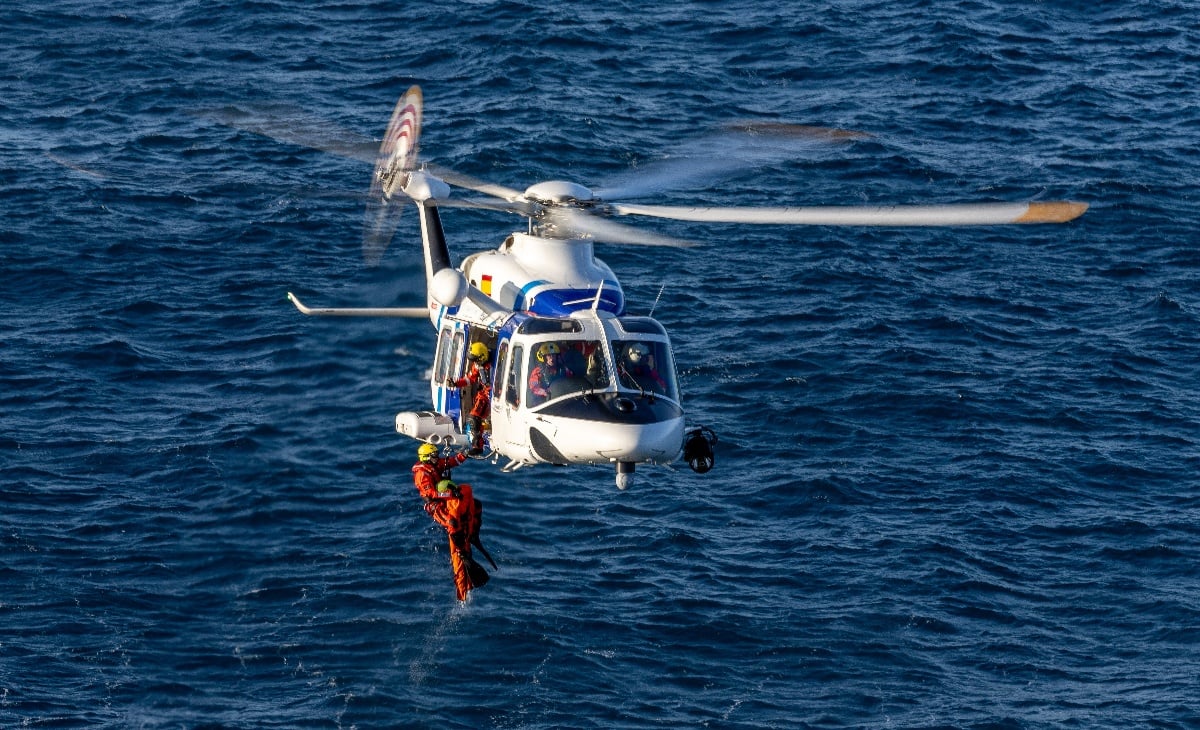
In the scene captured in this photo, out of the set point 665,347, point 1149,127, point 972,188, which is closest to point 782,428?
point 972,188

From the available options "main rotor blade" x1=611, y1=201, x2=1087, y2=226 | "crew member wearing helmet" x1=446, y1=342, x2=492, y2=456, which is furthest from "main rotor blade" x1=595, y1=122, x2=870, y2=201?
"main rotor blade" x1=611, y1=201, x2=1087, y2=226

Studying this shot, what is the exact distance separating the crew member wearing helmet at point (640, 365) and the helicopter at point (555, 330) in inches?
1.3

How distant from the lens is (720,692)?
189ft

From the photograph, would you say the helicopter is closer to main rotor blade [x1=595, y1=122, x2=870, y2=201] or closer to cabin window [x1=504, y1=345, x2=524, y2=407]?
cabin window [x1=504, y1=345, x2=524, y2=407]

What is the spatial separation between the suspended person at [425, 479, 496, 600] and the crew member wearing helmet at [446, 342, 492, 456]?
115 cm

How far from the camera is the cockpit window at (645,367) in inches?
→ 1610

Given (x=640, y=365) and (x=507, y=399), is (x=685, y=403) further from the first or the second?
(x=640, y=365)

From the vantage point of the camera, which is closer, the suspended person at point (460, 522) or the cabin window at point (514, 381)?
the cabin window at point (514, 381)

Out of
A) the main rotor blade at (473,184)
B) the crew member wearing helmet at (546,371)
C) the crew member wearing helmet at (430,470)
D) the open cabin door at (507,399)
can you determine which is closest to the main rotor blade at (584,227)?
the main rotor blade at (473,184)

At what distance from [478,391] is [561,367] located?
12.4ft

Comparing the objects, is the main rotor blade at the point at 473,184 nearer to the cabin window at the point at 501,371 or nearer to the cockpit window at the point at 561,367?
the cabin window at the point at 501,371

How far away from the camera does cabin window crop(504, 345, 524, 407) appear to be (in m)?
41.7

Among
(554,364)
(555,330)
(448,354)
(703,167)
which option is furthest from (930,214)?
(448,354)

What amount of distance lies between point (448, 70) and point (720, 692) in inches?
1940
